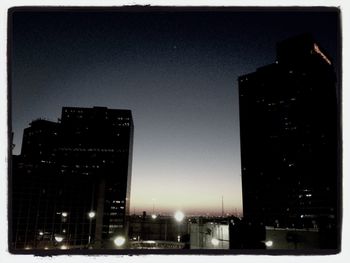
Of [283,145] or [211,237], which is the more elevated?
[283,145]

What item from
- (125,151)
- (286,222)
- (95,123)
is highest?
(95,123)

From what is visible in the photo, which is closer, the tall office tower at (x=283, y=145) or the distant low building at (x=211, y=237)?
the distant low building at (x=211, y=237)

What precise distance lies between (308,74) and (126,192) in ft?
154

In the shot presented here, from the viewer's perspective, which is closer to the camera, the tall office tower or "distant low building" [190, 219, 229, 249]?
"distant low building" [190, 219, 229, 249]

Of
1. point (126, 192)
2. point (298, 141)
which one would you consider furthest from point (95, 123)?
point (298, 141)

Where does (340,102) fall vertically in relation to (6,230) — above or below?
above

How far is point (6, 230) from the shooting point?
1.73 metres

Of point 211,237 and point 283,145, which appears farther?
point 283,145
